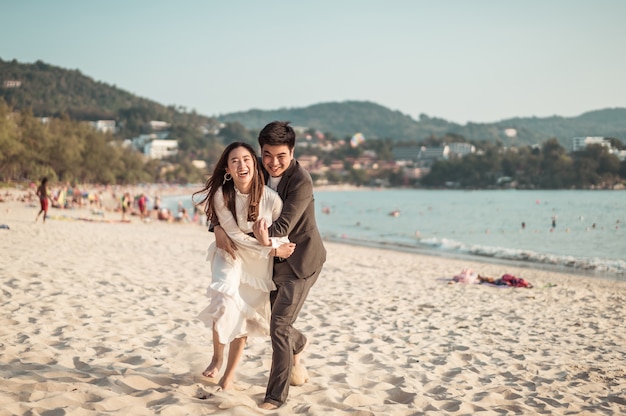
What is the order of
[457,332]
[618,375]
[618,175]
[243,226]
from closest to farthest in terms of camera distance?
[243,226], [618,375], [457,332], [618,175]

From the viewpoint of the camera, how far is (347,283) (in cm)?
998

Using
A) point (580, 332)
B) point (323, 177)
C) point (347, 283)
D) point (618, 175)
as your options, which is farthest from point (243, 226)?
point (323, 177)

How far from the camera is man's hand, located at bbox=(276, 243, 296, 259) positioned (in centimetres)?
339

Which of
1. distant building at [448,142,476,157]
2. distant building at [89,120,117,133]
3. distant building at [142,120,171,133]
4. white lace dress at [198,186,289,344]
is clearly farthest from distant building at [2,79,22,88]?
white lace dress at [198,186,289,344]

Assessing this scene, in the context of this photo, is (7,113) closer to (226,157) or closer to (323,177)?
(226,157)

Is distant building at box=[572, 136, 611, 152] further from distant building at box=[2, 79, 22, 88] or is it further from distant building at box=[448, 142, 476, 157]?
distant building at box=[2, 79, 22, 88]

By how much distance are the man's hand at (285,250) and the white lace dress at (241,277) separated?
0.10 feet

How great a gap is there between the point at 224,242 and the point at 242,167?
1.52 feet

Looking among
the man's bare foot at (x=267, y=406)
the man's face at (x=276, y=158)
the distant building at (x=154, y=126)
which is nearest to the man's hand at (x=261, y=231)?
the man's face at (x=276, y=158)

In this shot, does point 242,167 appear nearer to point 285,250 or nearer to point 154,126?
point 285,250

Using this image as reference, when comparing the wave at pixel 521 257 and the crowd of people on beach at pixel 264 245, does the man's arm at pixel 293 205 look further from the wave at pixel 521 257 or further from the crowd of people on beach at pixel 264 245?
the wave at pixel 521 257

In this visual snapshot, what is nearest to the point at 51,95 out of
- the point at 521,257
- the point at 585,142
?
the point at 585,142

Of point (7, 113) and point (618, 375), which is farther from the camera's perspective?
point (7, 113)

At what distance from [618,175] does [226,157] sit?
313 ft
